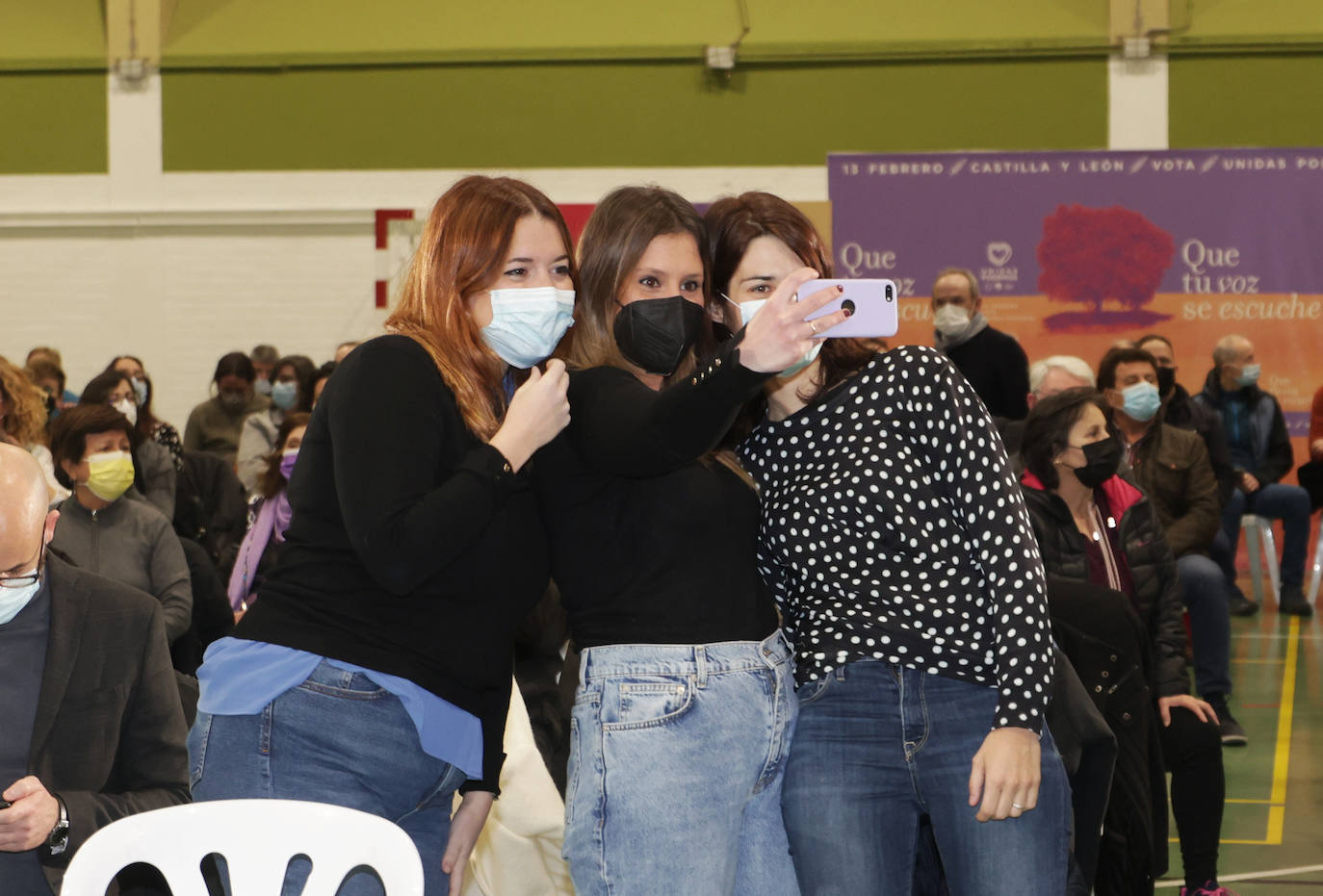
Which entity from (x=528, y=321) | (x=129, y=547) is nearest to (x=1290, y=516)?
(x=129, y=547)

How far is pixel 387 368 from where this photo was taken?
6.59 ft

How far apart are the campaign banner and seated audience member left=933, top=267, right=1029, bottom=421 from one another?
2496mm

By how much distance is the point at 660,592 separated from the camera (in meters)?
2.08

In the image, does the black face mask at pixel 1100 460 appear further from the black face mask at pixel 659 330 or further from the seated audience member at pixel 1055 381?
the black face mask at pixel 659 330

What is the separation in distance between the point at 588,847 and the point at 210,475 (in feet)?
17.7

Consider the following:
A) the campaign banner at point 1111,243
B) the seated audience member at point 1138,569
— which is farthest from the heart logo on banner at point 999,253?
the seated audience member at point 1138,569

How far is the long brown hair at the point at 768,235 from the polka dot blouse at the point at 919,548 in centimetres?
9

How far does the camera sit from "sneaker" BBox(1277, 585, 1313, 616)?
9.44m

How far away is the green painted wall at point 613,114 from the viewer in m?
12.0

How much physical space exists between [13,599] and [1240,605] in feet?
27.8

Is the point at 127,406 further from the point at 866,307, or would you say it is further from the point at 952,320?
the point at 866,307

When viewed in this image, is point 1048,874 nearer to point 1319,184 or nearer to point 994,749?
point 994,749

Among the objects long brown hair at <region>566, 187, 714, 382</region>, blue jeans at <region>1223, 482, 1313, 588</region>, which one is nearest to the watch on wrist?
long brown hair at <region>566, 187, 714, 382</region>

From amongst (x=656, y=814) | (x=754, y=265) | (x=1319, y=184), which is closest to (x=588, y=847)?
(x=656, y=814)
